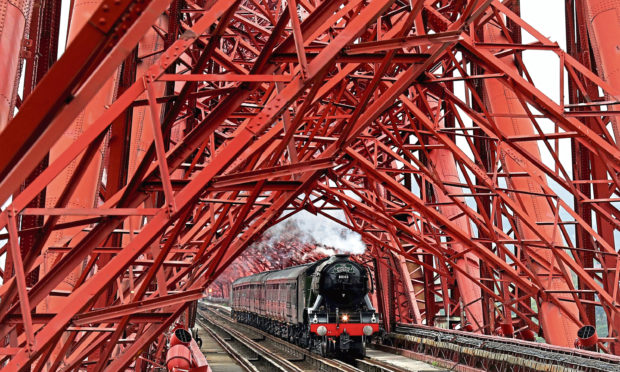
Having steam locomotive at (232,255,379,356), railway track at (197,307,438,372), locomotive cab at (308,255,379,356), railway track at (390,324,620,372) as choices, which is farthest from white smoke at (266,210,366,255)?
locomotive cab at (308,255,379,356)

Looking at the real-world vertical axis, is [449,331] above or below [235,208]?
below

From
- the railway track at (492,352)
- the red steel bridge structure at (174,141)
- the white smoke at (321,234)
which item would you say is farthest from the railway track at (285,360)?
the white smoke at (321,234)

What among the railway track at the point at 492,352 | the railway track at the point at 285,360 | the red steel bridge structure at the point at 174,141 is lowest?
the railway track at the point at 285,360

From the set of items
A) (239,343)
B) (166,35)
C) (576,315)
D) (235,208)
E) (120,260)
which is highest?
(166,35)

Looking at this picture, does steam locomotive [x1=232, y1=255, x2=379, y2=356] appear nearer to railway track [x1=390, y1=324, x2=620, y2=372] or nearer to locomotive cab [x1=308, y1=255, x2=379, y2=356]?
locomotive cab [x1=308, y1=255, x2=379, y2=356]

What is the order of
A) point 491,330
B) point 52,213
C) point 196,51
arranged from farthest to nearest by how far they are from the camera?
point 491,330, point 196,51, point 52,213

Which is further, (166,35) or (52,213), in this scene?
(166,35)

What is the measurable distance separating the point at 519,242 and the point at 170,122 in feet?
26.4

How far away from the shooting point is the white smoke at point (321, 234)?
101 feet

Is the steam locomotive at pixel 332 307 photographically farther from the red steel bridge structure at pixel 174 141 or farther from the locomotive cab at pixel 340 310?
the red steel bridge structure at pixel 174 141

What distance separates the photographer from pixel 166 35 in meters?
9.37

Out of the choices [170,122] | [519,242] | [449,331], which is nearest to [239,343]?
[449,331]

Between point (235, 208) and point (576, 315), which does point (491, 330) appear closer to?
point (576, 315)

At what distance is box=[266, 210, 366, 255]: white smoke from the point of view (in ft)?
101
